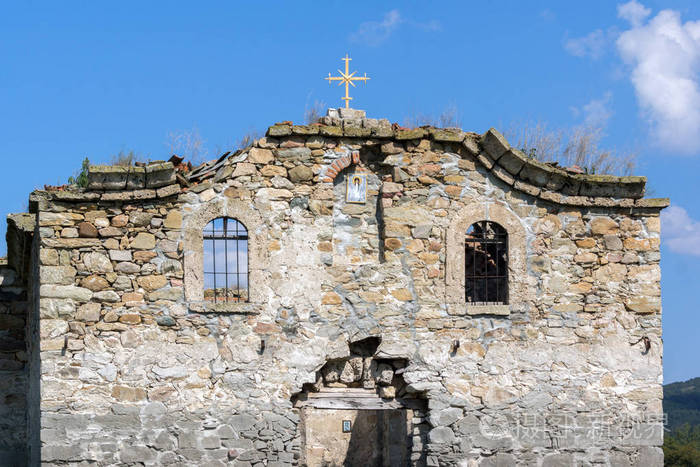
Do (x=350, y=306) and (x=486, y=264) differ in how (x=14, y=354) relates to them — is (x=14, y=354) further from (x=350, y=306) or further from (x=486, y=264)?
(x=486, y=264)

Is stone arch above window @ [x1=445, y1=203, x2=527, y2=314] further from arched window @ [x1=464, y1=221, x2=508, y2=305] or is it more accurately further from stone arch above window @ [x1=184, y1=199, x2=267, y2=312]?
stone arch above window @ [x1=184, y1=199, x2=267, y2=312]

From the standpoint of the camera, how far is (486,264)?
12508mm

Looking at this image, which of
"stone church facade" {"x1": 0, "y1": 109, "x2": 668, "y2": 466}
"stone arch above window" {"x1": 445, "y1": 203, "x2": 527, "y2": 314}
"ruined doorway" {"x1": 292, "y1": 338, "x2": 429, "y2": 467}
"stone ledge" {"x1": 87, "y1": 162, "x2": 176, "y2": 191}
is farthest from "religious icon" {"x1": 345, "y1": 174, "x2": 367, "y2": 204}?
"stone ledge" {"x1": 87, "y1": 162, "x2": 176, "y2": 191}

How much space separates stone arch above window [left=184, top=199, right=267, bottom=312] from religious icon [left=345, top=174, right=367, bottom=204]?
1283 mm

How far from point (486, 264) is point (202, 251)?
153 inches

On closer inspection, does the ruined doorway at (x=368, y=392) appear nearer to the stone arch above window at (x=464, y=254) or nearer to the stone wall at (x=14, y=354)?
the stone arch above window at (x=464, y=254)

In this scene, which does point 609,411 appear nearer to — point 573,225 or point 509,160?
point 573,225

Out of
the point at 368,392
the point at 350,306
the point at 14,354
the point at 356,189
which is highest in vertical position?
the point at 356,189

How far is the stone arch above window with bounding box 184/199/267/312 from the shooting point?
11547 millimetres

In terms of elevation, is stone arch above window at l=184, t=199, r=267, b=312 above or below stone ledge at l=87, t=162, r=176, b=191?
below

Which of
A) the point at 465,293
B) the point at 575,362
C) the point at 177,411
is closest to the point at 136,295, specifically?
the point at 177,411

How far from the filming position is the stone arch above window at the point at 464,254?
1212cm

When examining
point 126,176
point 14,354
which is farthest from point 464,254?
point 14,354

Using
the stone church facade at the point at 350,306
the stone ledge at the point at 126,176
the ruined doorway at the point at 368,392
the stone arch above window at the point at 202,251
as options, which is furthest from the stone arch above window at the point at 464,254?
the stone ledge at the point at 126,176
